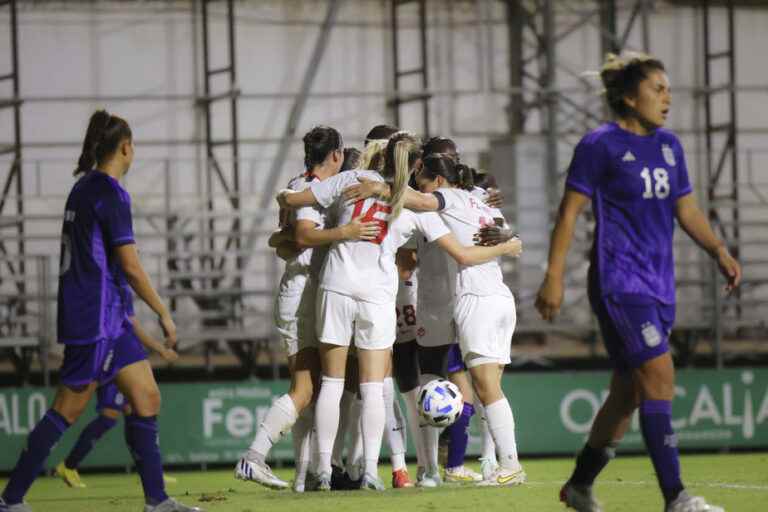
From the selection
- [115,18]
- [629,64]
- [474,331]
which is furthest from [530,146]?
[629,64]

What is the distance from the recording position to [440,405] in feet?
27.5

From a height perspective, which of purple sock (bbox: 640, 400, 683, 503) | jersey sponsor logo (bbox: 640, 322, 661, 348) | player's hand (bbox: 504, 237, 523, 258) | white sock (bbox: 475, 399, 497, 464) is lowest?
white sock (bbox: 475, 399, 497, 464)

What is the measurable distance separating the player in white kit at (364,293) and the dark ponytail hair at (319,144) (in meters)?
0.32

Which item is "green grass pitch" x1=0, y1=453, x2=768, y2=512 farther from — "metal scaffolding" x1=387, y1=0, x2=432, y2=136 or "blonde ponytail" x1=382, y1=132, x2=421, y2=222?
"metal scaffolding" x1=387, y1=0, x2=432, y2=136

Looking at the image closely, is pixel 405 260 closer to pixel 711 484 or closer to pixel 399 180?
pixel 399 180

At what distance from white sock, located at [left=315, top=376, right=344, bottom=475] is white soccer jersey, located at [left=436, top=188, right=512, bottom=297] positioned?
1.10 m

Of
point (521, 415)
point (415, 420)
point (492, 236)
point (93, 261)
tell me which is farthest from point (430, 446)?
point (521, 415)

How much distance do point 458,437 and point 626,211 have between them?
11.4 feet

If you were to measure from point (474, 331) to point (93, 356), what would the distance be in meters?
2.73

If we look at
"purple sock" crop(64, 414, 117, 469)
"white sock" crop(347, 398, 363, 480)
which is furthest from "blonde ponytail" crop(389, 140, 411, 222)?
"purple sock" crop(64, 414, 117, 469)

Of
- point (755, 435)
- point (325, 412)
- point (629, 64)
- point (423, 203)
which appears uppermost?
point (629, 64)

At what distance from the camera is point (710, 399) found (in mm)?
14477

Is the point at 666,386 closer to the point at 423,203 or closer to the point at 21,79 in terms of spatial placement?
the point at 423,203

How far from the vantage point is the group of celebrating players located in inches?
240
